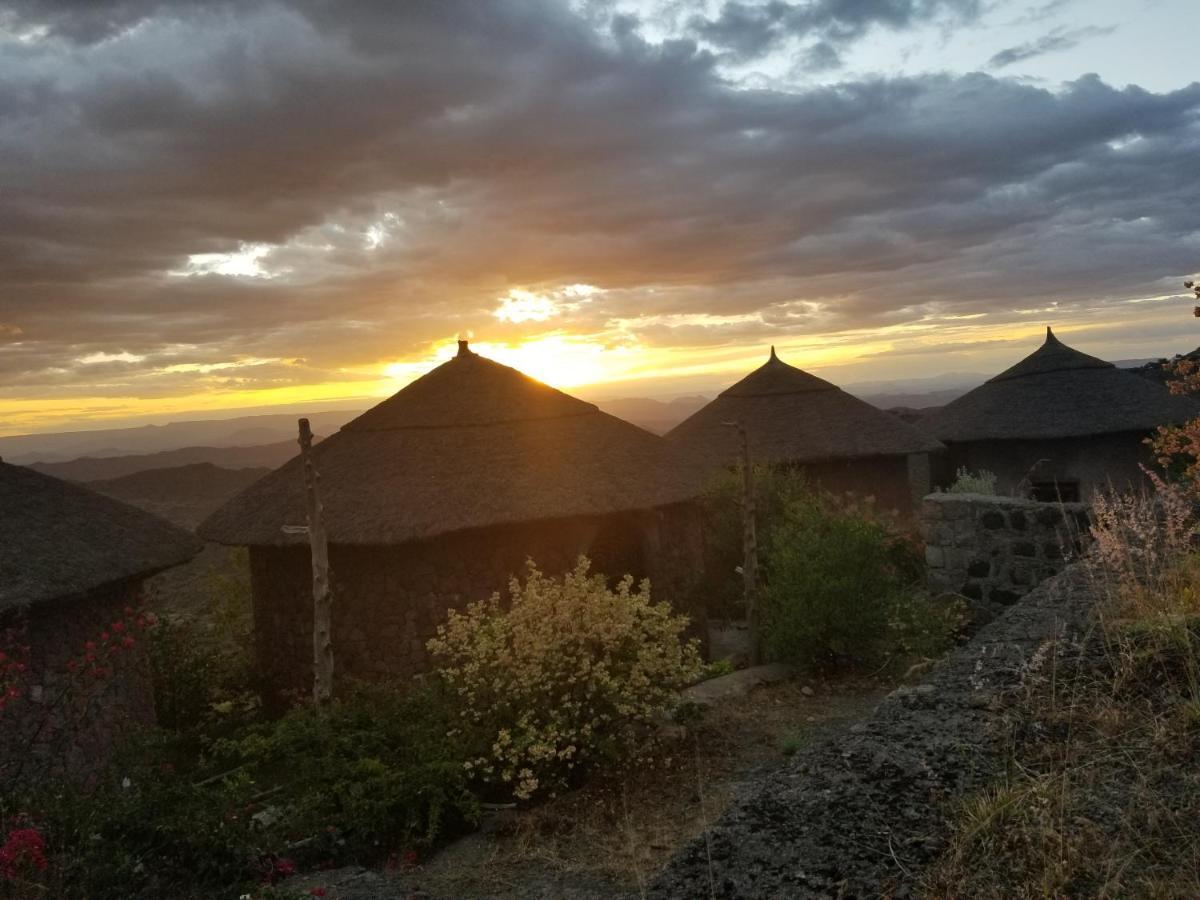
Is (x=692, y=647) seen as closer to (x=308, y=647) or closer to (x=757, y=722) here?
(x=757, y=722)

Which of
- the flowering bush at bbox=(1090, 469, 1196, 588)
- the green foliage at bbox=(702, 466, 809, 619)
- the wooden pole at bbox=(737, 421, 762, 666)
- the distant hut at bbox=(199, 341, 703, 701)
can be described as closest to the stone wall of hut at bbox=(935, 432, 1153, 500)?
the green foliage at bbox=(702, 466, 809, 619)

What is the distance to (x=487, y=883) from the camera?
19.0 ft

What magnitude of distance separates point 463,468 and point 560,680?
6060 millimetres

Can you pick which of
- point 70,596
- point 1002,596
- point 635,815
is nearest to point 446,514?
point 70,596

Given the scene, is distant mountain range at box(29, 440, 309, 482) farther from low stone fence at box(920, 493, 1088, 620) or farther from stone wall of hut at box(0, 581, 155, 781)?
low stone fence at box(920, 493, 1088, 620)

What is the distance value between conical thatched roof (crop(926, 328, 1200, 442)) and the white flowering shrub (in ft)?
50.6

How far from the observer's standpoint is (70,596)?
31.1 feet

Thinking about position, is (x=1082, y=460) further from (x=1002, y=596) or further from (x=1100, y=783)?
(x=1100, y=783)

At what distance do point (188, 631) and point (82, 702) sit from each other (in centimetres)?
425

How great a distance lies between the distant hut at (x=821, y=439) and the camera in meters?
19.2

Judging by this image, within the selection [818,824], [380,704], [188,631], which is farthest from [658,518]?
[818,824]

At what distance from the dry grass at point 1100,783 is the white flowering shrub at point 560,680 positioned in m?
3.95

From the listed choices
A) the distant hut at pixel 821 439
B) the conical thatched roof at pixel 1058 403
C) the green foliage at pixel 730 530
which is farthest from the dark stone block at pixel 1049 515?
the conical thatched roof at pixel 1058 403

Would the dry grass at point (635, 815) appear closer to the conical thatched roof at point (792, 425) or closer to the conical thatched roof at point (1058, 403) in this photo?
the conical thatched roof at point (792, 425)
